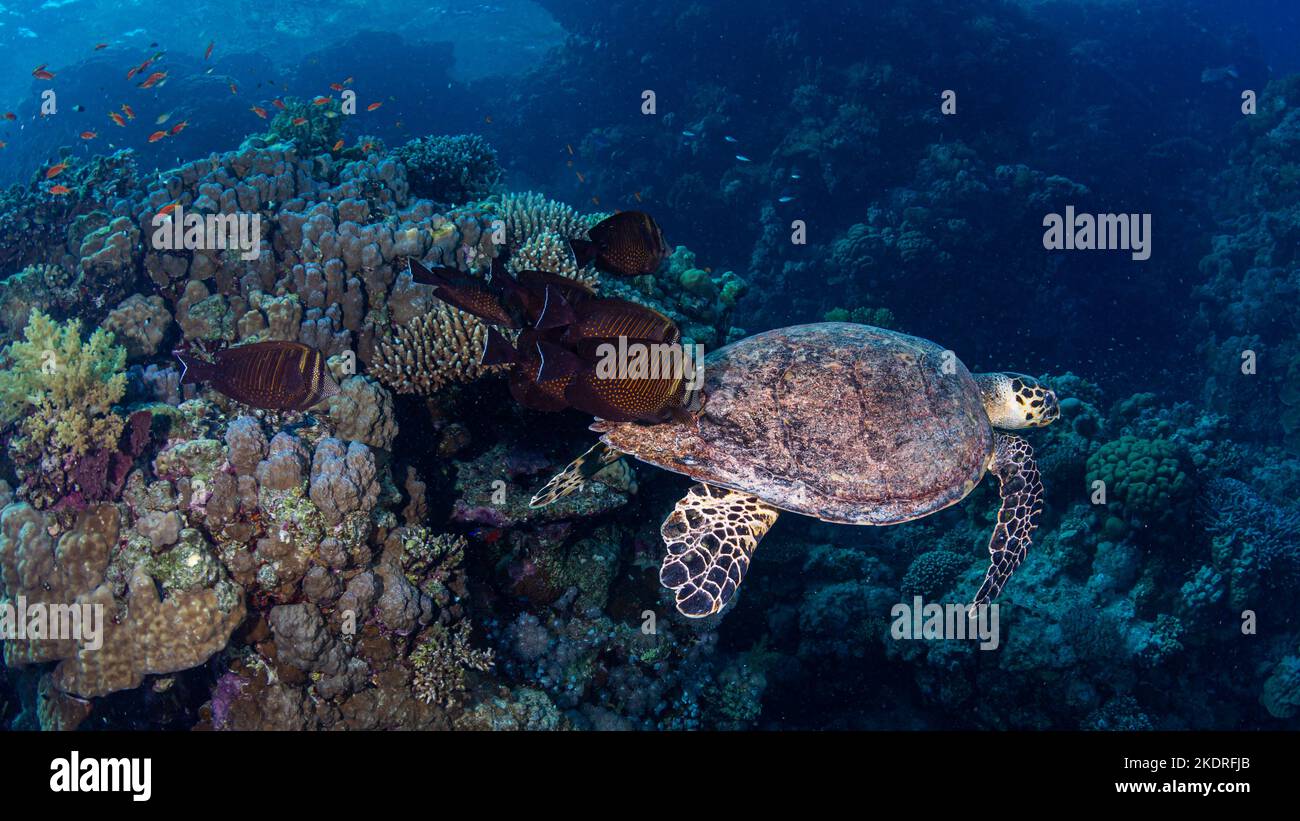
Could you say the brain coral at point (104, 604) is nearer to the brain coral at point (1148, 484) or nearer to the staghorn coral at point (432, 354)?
the staghorn coral at point (432, 354)

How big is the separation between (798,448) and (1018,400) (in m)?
2.70

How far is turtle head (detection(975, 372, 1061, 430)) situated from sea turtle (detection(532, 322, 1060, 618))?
0.98 meters

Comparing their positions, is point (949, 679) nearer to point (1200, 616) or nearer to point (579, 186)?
point (1200, 616)

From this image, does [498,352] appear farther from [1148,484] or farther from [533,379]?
[1148,484]

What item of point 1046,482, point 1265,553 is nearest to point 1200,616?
point 1265,553

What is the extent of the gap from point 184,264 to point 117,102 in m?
32.7

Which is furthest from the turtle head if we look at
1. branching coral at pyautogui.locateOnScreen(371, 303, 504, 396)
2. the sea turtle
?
branching coral at pyautogui.locateOnScreen(371, 303, 504, 396)

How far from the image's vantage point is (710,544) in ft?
13.3

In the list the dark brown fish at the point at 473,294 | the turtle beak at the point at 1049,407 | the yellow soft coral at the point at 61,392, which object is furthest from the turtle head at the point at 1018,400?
the yellow soft coral at the point at 61,392

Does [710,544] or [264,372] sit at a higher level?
[264,372]

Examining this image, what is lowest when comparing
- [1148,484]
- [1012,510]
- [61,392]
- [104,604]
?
[1148,484]

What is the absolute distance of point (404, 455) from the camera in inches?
187

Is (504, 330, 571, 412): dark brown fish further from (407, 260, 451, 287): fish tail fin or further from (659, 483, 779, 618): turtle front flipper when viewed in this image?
(659, 483, 779, 618): turtle front flipper

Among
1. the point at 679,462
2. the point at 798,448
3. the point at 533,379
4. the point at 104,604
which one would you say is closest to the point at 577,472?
the point at 679,462
